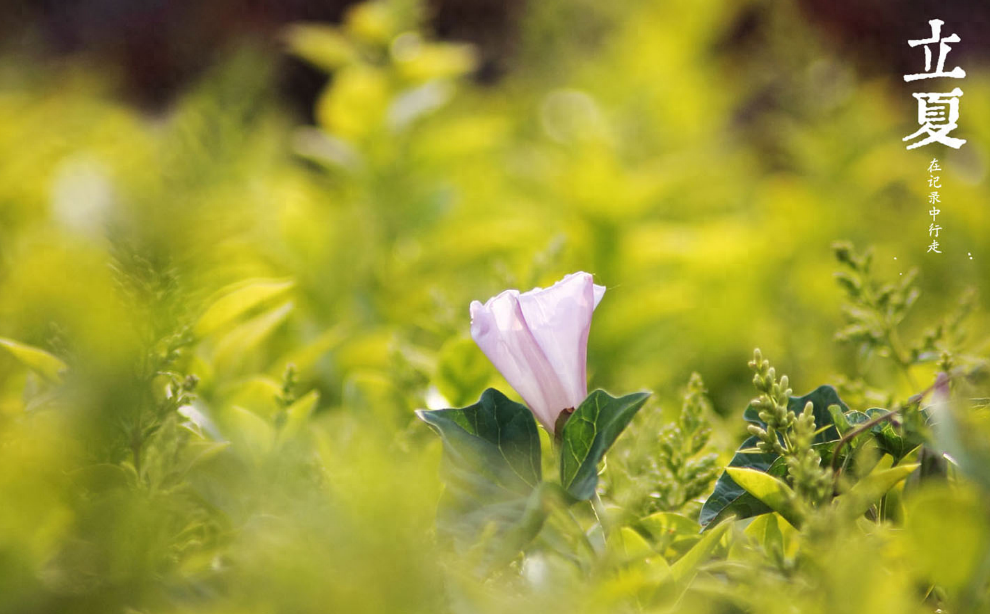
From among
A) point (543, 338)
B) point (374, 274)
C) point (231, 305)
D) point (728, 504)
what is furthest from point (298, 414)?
point (374, 274)

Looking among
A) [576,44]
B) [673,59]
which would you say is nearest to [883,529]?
[673,59]

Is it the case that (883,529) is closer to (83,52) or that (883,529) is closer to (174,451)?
(174,451)

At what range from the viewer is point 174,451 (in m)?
0.48

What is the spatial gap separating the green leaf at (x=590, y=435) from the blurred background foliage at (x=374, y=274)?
0.20 ft

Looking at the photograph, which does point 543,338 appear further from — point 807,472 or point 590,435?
point 807,472

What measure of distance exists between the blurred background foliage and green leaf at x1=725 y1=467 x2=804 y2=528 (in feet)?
0.17

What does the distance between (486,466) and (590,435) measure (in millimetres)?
61

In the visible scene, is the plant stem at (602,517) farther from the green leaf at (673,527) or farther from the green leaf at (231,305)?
the green leaf at (231,305)

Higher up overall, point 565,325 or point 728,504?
point 565,325

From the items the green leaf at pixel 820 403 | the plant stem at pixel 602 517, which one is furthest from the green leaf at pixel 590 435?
the green leaf at pixel 820 403

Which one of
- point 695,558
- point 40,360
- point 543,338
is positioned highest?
point 40,360

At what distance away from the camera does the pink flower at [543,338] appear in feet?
1.62

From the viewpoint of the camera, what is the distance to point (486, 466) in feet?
1.55

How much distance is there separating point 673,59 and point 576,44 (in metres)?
0.43
